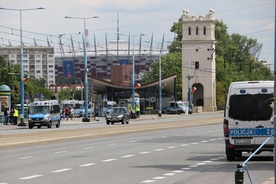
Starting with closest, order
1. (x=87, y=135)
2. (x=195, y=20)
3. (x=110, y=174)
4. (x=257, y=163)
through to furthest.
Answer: (x=110, y=174), (x=257, y=163), (x=87, y=135), (x=195, y=20)

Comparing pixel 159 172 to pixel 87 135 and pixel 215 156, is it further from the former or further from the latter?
pixel 87 135

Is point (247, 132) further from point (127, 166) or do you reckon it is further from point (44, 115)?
point (44, 115)

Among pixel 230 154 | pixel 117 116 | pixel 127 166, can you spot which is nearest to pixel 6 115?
pixel 117 116

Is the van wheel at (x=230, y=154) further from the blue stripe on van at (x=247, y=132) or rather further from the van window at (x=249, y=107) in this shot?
the van window at (x=249, y=107)

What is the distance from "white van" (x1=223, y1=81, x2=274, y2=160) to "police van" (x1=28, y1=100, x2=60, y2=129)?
127 ft

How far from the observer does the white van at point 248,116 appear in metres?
23.8

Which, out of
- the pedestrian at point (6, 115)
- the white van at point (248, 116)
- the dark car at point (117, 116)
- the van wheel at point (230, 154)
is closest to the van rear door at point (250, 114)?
the white van at point (248, 116)

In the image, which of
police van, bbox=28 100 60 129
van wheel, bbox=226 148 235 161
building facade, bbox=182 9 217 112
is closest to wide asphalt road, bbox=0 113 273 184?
van wheel, bbox=226 148 235 161

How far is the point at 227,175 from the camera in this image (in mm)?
19312

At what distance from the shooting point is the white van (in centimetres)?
2375

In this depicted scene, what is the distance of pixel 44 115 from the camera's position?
204ft

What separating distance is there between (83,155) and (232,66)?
149m

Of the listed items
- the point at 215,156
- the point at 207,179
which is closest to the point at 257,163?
the point at 215,156

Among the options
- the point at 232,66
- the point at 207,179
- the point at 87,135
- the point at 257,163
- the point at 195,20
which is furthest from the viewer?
the point at 232,66
